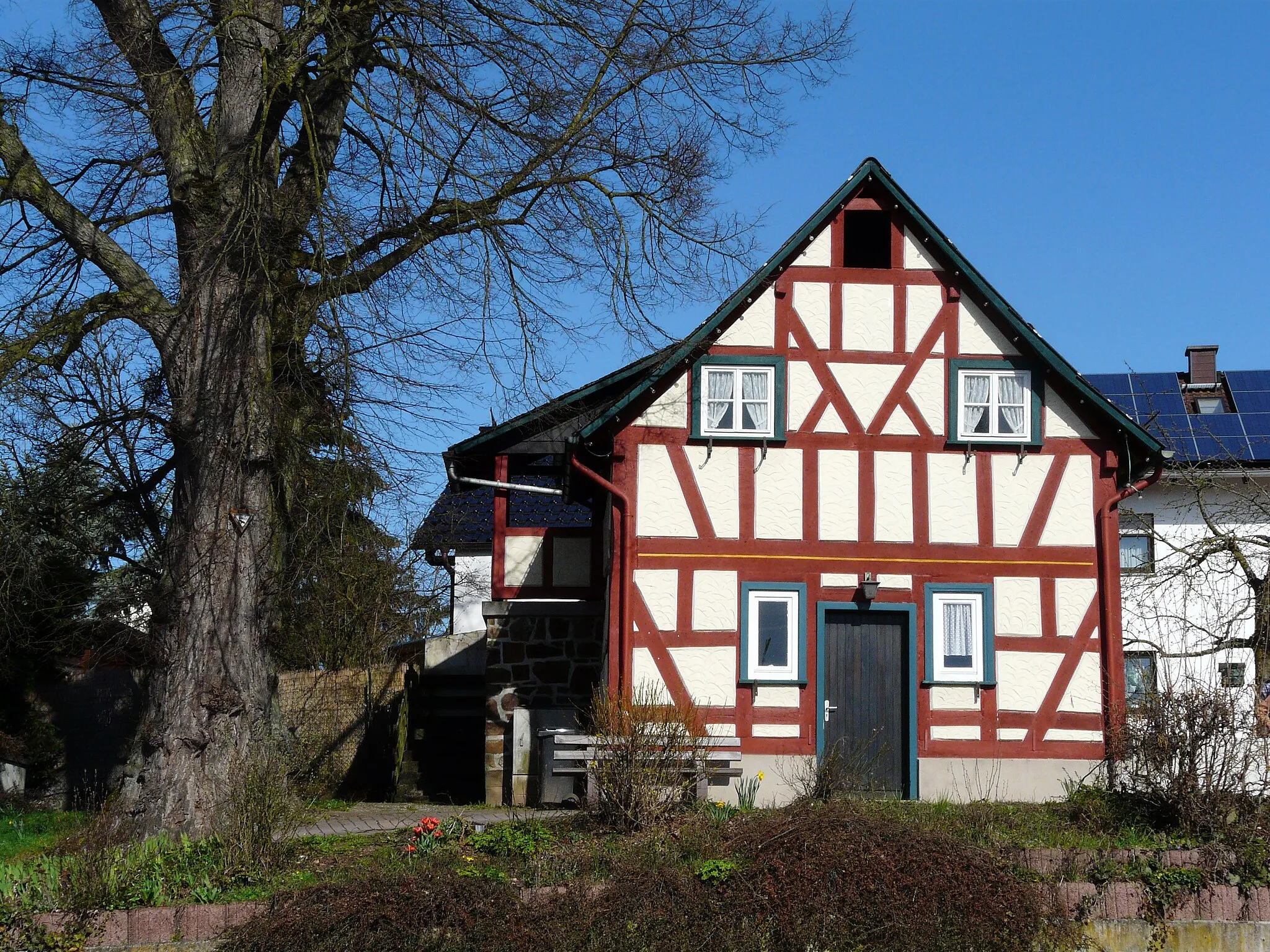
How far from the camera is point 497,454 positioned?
16.1m

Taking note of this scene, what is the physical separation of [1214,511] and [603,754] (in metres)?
17.2

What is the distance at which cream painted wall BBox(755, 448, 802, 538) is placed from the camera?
14688 mm

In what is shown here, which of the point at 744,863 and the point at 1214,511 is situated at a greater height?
the point at 1214,511

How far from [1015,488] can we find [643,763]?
19.5 ft

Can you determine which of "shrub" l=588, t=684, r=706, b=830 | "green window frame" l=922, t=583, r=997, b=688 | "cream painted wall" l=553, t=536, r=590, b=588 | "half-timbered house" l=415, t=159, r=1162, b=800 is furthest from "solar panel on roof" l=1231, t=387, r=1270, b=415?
"shrub" l=588, t=684, r=706, b=830

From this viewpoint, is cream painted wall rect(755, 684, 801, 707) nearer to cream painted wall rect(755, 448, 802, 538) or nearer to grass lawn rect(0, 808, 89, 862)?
cream painted wall rect(755, 448, 802, 538)

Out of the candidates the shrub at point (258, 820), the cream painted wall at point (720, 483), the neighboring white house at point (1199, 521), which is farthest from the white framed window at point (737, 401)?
the shrub at point (258, 820)

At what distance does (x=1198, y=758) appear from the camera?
1143cm

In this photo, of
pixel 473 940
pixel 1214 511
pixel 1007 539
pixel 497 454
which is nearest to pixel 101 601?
pixel 497 454

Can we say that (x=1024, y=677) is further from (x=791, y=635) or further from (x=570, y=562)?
(x=570, y=562)

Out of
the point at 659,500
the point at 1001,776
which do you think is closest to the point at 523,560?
the point at 659,500

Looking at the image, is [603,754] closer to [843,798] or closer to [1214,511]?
[843,798]

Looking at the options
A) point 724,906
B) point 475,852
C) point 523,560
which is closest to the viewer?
point 724,906

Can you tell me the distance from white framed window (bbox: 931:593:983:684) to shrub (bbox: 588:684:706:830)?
3749 millimetres
